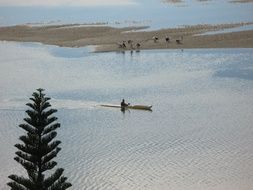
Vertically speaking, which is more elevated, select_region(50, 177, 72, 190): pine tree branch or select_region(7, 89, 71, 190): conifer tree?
select_region(7, 89, 71, 190): conifer tree

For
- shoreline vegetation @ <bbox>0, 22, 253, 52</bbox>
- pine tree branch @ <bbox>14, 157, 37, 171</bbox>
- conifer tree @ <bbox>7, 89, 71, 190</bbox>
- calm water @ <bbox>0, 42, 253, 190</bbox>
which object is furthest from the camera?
shoreline vegetation @ <bbox>0, 22, 253, 52</bbox>

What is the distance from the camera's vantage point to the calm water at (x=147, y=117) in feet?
66.2

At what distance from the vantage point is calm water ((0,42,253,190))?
20172 millimetres

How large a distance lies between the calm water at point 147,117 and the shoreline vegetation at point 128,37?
81.7 inches

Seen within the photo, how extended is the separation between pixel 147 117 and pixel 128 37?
27.1 metres

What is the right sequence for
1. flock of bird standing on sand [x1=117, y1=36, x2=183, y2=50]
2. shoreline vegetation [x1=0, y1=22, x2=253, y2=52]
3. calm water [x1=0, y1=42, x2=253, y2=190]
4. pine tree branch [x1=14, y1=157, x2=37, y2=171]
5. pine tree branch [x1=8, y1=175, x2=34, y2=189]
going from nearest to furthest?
pine tree branch [x1=8, y1=175, x2=34, y2=189]
pine tree branch [x1=14, y1=157, x2=37, y2=171]
calm water [x1=0, y1=42, x2=253, y2=190]
shoreline vegetation [x1=0, y1=22, x2=253, y2=52]
flock of bird standing on sand [x1=117, y1=36, x2=183, y2=50]

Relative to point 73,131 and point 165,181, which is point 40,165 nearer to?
point 165,181

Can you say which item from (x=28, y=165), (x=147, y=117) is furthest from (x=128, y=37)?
(x=28, y=165)

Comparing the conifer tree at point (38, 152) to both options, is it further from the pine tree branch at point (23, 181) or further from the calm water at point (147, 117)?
the calm water at point (147, 117)

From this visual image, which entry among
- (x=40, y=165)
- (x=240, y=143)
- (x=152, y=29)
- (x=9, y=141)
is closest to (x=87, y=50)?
(x=152, y=29)

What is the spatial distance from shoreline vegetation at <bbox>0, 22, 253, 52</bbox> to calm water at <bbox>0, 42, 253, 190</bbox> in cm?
208

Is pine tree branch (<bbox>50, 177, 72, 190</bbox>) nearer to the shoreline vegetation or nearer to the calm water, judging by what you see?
the calm water

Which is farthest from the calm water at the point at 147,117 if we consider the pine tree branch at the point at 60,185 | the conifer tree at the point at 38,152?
the pine tree branch at the point at 60,185

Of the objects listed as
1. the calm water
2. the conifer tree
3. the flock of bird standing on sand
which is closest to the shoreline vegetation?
the flock of bird standing on sand
